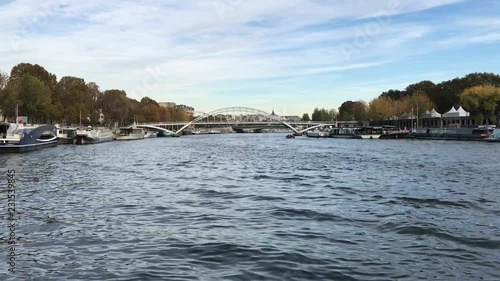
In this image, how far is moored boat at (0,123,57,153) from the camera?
2135 inches

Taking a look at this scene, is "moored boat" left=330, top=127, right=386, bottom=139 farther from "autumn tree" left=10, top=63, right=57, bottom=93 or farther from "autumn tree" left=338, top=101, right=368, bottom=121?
"autumn tree" left=10, top=63, right=57, bottom=93

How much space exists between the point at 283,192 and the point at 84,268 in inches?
479

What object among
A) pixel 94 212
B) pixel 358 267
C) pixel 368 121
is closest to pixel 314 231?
pixel 358 267

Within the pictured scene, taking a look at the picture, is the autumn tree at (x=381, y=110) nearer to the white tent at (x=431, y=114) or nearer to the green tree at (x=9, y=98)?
the white tent at (x=431, y=114)

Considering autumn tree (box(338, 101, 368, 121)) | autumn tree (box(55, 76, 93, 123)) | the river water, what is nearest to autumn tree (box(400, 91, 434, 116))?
autumn tree (box(338, 101, 368, 121))

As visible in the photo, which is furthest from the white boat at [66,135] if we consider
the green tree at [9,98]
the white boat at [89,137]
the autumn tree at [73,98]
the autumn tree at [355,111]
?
the autumn tree at [355,111]

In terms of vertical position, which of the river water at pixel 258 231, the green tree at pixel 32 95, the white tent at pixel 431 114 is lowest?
the river water at pixel 258 231

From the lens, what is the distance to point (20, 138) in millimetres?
56406

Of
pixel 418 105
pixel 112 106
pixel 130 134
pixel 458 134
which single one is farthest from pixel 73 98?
pixel 418 105

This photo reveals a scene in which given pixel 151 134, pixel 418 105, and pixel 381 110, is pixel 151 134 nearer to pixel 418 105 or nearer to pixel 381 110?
pixel 381 110

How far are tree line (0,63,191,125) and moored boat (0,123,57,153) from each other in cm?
1458

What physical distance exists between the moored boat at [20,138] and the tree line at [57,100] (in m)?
14.6

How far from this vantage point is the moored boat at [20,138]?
54225 millimetres

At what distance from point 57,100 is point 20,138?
50.8m
